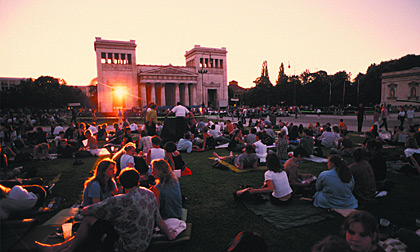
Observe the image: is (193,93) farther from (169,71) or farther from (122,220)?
(122,220)

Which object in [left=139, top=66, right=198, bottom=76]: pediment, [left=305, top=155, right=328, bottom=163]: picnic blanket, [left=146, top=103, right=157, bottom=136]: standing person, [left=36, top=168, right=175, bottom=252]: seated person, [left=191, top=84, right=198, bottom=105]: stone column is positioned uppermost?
[left=139, top=66, right=198, bottom=76]: pediment

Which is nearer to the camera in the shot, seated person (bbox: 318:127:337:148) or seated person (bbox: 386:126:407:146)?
seated person (bbox: 386:126:407:146)

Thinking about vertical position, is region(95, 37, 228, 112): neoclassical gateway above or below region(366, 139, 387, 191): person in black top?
above

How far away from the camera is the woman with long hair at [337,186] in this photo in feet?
16.5

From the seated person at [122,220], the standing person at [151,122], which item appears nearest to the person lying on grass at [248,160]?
the seated person at [122,220]

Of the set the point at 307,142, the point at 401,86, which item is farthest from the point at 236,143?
the point at 401,86

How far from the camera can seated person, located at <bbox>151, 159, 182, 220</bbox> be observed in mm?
4461

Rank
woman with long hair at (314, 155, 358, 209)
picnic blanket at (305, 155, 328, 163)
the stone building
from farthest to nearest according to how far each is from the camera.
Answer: the stone building < picnic blanket at (305, 155, 328, 163) < woman with long hair at (314, 155, 358, 209)

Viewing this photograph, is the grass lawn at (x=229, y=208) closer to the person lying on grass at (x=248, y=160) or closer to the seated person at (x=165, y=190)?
the person lying on grass at (x=248, y=160)

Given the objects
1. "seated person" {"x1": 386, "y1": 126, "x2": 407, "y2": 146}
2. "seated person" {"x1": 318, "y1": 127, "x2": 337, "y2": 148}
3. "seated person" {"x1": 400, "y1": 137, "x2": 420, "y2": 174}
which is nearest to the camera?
"seated person" {"x1": 400, "y1": 137, "x2": 420, "y2": 174}

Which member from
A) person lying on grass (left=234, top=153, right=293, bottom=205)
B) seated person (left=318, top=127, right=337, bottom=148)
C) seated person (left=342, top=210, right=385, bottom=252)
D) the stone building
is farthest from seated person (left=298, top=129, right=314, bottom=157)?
the stone building

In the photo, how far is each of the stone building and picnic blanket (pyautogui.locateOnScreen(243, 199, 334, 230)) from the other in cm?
6183

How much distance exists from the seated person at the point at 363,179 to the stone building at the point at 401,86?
60865mm

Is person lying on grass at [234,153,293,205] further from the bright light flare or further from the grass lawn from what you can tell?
the bright light flare
